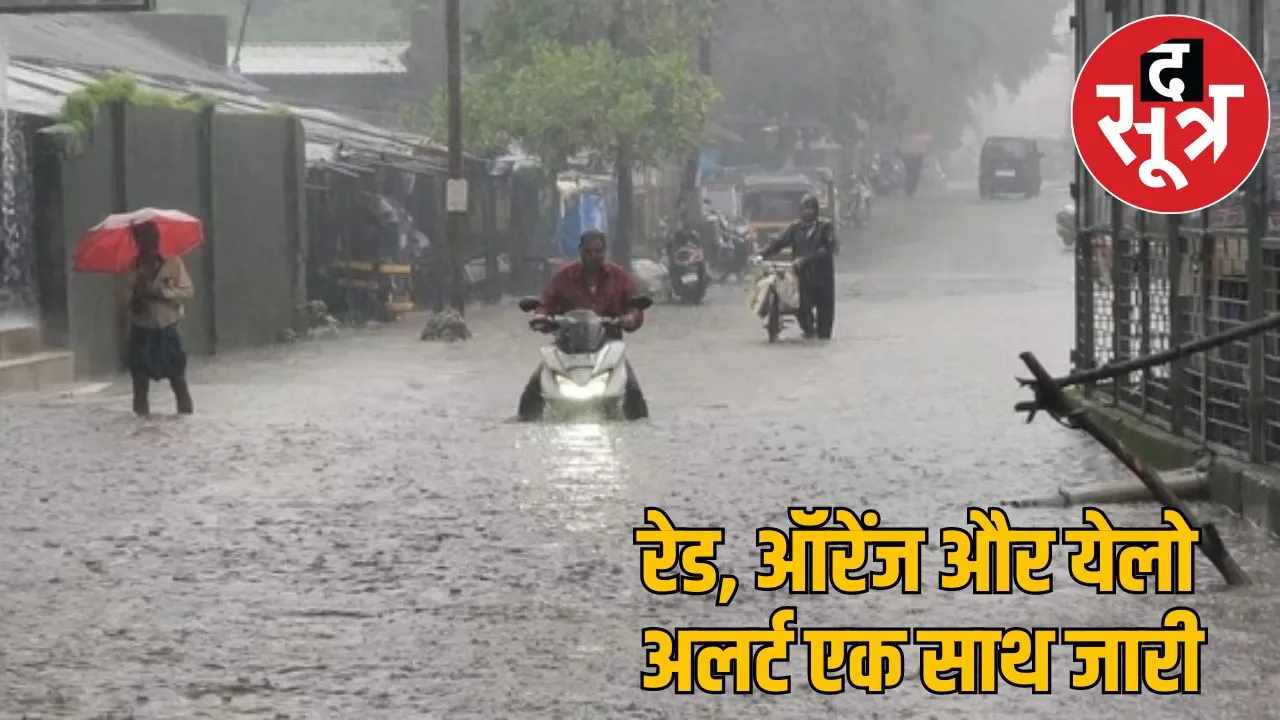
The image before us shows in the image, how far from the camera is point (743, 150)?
247ft

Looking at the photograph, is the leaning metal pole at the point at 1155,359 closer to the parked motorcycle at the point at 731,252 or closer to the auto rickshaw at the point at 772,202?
the parked motorcycle at the point at 731,252

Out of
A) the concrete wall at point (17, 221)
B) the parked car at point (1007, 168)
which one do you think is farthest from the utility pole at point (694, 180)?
the parked car at point (1007, 168)

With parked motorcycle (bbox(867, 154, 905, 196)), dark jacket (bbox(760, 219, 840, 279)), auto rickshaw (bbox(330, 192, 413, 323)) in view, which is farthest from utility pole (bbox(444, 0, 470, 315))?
parked motorcycle (bbox(867, 154, 905, 196))

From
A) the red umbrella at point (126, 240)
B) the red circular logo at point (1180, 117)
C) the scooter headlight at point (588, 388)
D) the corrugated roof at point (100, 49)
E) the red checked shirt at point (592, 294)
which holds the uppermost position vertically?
the corrugated roof at point (100, 49)

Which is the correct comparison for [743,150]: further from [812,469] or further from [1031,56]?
[812,469]

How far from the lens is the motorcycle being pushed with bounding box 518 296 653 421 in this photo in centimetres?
1842

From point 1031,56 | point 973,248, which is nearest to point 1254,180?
point 973,248

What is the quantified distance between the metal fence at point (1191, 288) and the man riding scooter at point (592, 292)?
3294mm

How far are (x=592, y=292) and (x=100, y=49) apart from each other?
73.4 feet

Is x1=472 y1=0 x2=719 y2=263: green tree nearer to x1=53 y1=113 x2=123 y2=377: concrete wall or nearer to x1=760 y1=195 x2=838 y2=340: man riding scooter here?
x1=760 y1=195 x2=838 y2=340: man riding scooter

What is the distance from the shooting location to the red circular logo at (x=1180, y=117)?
41.2 ft

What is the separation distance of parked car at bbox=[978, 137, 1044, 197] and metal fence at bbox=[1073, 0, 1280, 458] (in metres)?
73.8

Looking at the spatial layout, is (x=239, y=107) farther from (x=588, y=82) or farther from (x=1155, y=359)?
(x=1155, y=359)

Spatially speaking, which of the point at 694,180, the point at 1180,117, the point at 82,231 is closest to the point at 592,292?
the point at 1180,117
